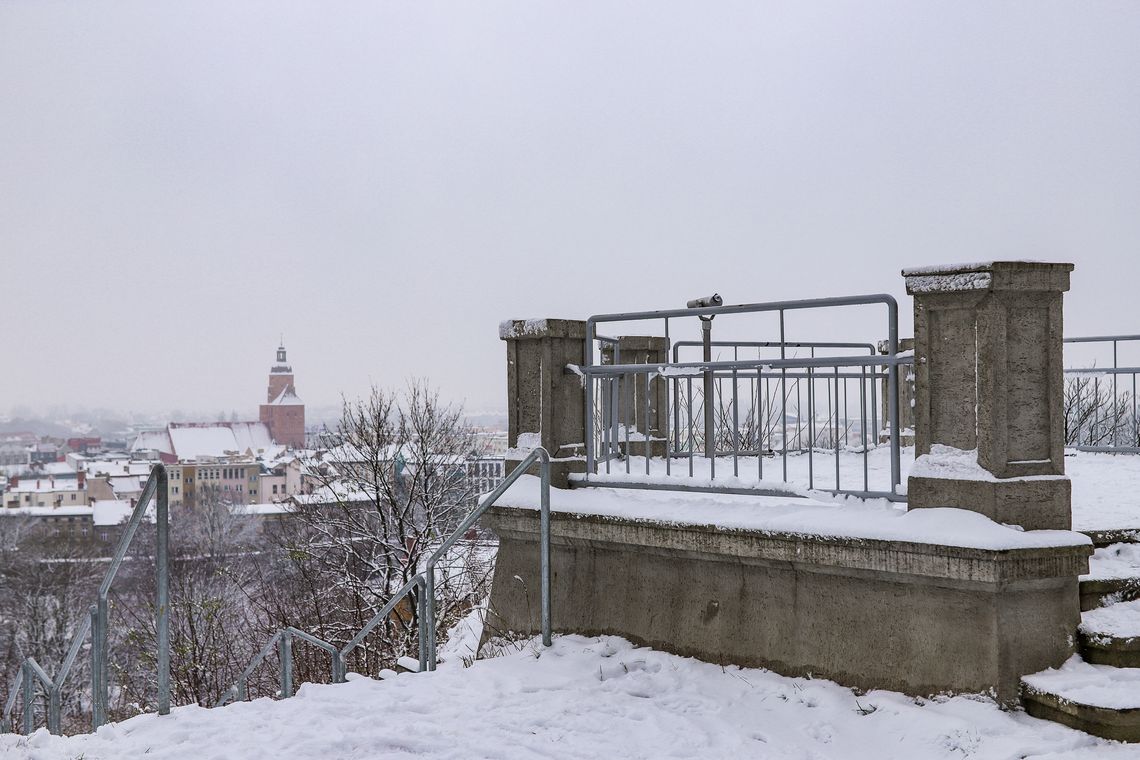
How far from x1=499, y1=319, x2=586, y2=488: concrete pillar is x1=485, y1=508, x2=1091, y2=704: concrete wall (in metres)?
0.60

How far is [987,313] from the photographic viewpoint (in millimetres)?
4945

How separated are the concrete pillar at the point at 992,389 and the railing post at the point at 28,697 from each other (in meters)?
7.80

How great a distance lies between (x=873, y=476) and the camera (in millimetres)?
7914

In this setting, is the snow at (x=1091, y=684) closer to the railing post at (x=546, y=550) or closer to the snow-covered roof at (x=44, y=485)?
the railing post at (x=546, y=550)

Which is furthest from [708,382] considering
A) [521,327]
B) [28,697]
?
[28,697]

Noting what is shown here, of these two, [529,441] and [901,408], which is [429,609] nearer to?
[529,441]

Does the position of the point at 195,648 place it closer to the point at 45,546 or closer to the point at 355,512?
the point at 355,512

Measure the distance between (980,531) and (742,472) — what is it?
4.48 metres

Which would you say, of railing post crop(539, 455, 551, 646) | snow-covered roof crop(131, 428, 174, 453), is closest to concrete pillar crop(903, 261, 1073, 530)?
railing post crop(539, 455, 551, 646)

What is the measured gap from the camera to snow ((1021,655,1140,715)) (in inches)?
167

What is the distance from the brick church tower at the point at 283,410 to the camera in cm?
15838

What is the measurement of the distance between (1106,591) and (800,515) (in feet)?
5.74

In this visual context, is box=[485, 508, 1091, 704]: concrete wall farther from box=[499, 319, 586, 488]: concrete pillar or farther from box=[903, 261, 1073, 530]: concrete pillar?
box=[499, 319, 586, 488]: concrete pillar

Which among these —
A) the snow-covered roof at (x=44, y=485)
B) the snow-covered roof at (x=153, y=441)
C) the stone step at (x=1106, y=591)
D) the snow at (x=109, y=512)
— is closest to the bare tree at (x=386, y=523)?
the stone step at (x=1106, y=591)
